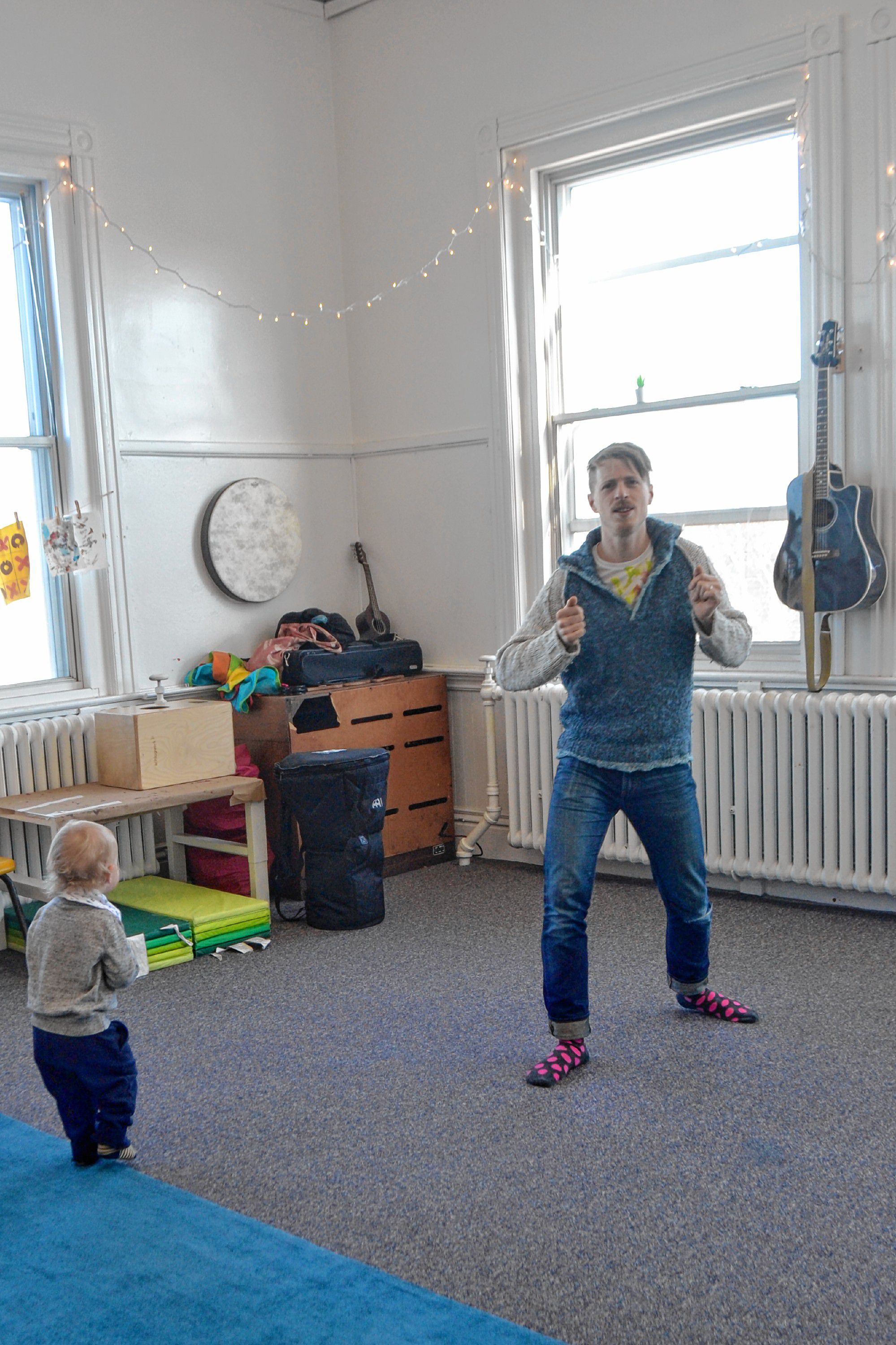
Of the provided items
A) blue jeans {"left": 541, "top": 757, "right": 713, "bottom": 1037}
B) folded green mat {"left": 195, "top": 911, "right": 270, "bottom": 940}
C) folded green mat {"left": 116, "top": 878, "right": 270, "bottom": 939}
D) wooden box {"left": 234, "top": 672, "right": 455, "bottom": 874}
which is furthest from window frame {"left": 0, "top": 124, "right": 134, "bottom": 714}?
blue jeans {"left": 541, "top": 757, "right": 713, "bottom": 1037}

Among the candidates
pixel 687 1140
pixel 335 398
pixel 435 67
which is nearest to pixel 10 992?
pixel 687 1140

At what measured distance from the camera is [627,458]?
9.93ft

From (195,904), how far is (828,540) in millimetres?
2413

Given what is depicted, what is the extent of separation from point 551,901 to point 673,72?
3.04 metres

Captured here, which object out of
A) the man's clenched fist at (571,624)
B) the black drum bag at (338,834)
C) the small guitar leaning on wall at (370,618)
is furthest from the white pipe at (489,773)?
the man's clenched fist at (571,624)

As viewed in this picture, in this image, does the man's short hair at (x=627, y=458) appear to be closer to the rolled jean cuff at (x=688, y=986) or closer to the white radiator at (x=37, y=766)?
the rolled jean cuff at (x=688, y=986)

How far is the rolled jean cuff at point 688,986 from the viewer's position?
Result: 3291 mm

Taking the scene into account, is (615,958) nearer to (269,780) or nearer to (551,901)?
(551,901)

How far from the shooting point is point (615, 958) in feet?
12.7

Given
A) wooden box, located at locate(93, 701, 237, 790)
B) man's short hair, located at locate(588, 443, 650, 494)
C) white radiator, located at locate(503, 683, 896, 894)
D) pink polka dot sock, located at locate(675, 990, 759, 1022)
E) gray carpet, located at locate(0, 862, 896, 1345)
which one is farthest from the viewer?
wooden box, located at locate(93, 701, 237, 790)

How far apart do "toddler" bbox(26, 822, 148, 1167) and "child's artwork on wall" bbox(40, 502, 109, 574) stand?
6.90ft

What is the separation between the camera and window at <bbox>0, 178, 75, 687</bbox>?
4559mm

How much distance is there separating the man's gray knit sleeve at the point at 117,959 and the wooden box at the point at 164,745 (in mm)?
1686

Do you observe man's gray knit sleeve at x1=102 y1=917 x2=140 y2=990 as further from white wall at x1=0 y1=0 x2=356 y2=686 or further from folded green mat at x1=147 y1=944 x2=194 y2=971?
white wall at x1=0 y1=0 x2=356 y2=686
